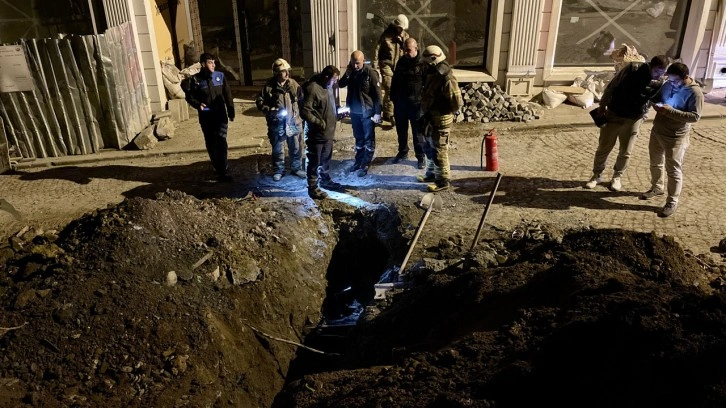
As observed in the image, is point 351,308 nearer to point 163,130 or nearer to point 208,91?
point 208,91

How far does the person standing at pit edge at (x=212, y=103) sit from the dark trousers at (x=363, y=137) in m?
1.92

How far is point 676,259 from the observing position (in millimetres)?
5859

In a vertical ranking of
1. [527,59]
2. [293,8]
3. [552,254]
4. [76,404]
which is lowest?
[76,404]

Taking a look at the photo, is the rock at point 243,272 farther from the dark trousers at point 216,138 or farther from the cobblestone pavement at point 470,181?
the dark trousers at point 216,138

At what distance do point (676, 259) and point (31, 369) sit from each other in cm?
630

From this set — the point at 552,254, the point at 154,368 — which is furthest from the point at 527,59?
the point at 154,368

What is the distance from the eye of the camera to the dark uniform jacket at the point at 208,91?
8.48 m

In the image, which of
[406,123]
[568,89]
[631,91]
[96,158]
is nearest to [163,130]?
[96,158]

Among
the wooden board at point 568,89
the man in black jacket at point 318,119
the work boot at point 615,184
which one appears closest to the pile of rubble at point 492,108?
the wooden board at point 568,89

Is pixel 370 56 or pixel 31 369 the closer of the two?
pixel 31 369

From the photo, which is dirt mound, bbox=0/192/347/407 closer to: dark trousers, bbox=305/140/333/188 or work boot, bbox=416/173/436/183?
dark trousers, bbox=305/140/333/188

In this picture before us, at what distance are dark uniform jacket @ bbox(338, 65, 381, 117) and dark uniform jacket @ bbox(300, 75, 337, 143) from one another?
2.58 feet

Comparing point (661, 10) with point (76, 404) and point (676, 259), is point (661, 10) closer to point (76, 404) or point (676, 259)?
point (676, 259)

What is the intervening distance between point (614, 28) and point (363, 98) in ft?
23.2
